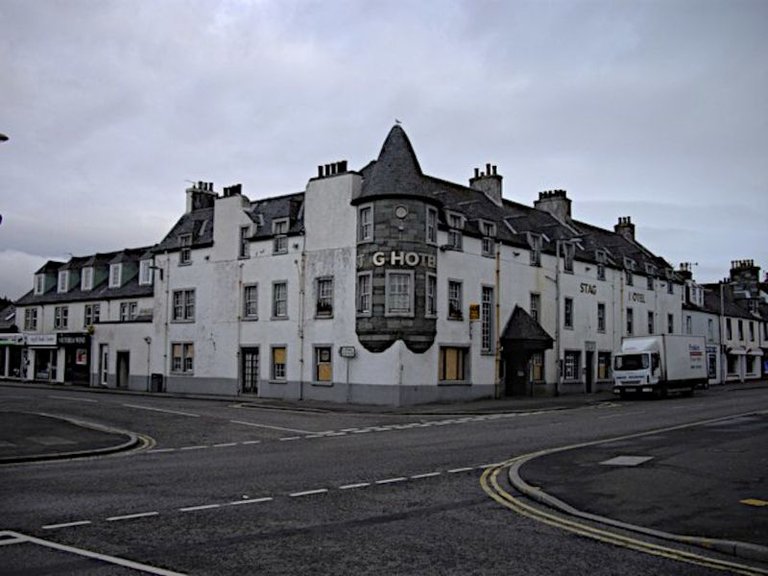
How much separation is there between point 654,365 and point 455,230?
12.6m

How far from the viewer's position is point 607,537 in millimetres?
9656

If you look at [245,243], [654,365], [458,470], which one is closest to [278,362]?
[245,243]

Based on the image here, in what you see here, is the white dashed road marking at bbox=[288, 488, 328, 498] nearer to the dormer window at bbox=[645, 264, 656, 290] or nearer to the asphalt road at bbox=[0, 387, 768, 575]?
the asphalt road at bbox=[0, 387, 768, 575]

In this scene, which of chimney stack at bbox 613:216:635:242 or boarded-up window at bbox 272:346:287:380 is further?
chimney stack at bbox 613:216:635:242

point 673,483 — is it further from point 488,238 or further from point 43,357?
point 43,357

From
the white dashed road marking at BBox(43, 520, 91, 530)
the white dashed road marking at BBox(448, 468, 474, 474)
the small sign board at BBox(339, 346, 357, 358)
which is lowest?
the white dashed road marking at BBox(448, 468, 474, 474)

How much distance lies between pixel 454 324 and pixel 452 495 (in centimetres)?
2598

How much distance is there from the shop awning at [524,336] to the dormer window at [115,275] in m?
29.7

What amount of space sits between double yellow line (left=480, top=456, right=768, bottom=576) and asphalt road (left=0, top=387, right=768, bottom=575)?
→ 123mm

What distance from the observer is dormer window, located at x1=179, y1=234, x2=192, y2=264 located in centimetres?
4700

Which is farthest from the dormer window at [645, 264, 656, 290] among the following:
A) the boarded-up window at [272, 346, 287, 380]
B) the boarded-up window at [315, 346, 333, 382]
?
the boarded-up window at [272, 346, 287, 380]

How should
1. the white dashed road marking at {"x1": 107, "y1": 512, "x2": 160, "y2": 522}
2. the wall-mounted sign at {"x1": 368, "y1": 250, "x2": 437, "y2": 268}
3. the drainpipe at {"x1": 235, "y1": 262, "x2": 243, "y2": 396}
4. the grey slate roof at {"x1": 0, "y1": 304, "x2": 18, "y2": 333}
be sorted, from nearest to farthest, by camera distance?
the white dashed road marking at {"x1": 107, "y1": 512, "x2": 160, "y2": 522}
the wall-mounted sign at {"x1": 368, "y1": 250, "x2": 437, "y2": 268}
the drainpipe at {"x1": 235, "y1": 262, "x2": 243, "y2": 396}
the grey slate roof at {"x1": 0, "y1": 304, "x2": 18, "y2": 333}

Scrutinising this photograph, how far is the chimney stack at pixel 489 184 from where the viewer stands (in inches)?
1880

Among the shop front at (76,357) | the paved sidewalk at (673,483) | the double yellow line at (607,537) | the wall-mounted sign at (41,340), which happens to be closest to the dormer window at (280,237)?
the shop front at (76,357)
